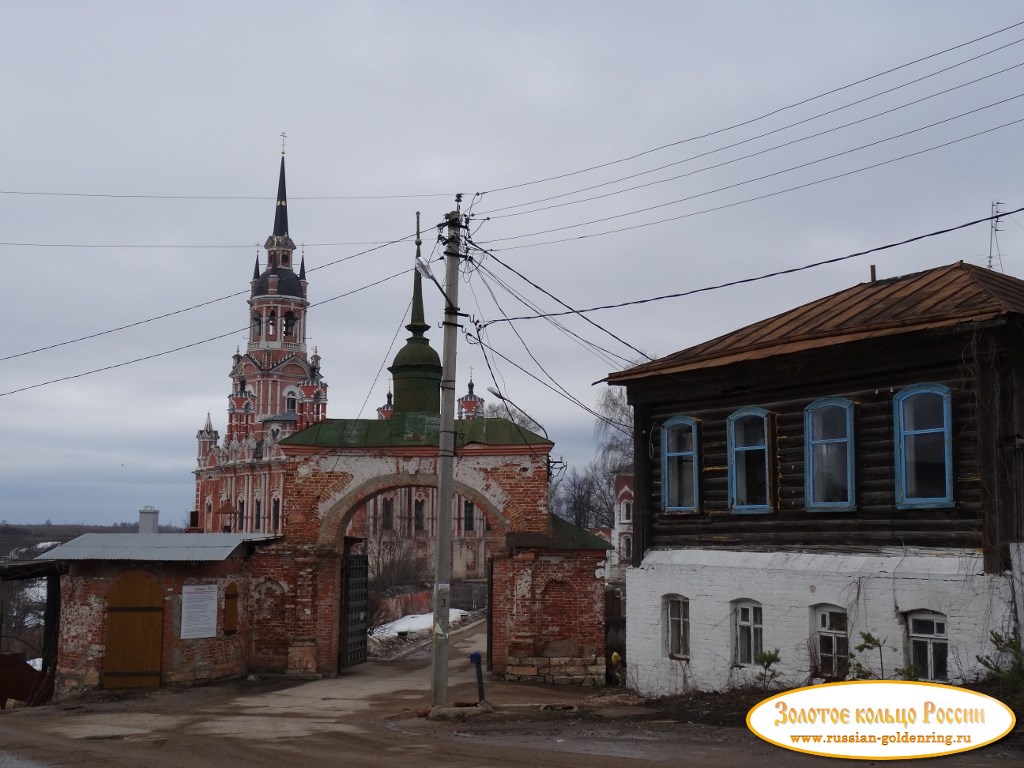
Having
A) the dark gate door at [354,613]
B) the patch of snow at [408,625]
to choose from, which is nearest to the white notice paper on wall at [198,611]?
the dark gate door at [354,613]

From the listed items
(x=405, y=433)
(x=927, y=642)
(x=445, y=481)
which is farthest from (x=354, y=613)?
(x=927, y=642)

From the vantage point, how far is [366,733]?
1425 cm

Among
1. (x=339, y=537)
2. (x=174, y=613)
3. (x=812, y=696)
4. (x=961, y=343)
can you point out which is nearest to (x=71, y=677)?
(x=174, y=613)

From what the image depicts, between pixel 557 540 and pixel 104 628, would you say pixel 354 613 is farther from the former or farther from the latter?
pixel 104 628

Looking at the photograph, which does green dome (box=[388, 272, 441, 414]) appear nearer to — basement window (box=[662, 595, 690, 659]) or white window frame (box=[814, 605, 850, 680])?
basement window (box=[662, 595, 690, 659])

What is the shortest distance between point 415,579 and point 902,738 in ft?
167

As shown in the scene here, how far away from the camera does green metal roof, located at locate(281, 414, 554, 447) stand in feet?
72.3

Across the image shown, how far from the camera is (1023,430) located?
42.2 ft

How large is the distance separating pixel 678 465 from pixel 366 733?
21.7ft

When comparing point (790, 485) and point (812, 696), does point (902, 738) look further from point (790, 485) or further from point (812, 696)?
point (790, 485)

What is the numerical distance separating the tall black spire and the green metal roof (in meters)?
71.8

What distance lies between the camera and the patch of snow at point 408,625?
3338cm

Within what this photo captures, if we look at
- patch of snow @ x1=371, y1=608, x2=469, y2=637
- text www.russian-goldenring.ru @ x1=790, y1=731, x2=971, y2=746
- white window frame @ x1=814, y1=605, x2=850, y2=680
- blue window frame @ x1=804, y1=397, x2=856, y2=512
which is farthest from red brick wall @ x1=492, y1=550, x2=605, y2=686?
patch of snow @ x1=371, y1=608, x2=469, y2=637

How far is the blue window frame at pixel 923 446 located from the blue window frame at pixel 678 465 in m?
3.93
